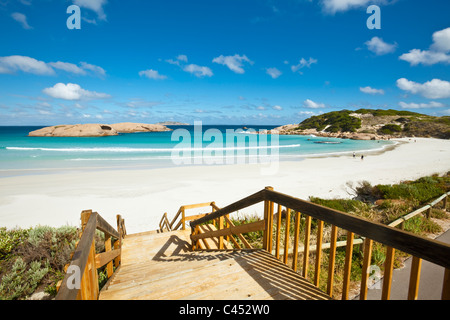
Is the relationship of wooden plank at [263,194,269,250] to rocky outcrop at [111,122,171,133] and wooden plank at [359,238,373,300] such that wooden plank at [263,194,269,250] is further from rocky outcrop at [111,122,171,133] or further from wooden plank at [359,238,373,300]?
rocky outcrop at [111,122,171,133]

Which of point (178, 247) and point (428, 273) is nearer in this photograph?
point (428, 273)

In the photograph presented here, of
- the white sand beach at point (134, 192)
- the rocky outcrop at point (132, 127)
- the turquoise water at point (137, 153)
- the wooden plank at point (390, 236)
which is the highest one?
the rocky outcrop at point (132, 127)

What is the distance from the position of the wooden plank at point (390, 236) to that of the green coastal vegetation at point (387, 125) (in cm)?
9813

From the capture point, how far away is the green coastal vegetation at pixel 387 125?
256 feet

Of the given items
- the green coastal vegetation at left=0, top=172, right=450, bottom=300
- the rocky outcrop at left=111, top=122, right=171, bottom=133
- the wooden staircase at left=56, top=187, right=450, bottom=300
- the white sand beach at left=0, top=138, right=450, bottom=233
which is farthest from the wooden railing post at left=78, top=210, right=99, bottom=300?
the rocky outcrop at left=111, top=122, right=171, bottom=133

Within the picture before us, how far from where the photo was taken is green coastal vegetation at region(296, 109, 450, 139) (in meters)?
77.9

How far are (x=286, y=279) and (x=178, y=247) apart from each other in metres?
4.69

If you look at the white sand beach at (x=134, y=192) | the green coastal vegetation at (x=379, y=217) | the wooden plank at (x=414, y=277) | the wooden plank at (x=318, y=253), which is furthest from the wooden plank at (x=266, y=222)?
the white sand beach at (x=134, y=192)

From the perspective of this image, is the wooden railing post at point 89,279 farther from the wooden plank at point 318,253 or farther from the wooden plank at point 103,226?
the wooden plank at point 318,253

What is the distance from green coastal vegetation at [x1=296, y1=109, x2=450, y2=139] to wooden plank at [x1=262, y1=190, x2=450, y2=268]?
9813cm

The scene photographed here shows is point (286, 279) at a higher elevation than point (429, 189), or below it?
higher
